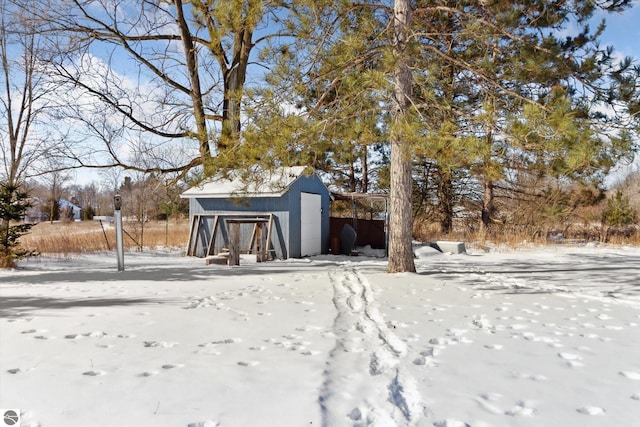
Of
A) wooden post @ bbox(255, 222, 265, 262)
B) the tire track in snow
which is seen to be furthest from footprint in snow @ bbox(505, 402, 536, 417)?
wooden post @ bbox(255, 222, 265, 262)

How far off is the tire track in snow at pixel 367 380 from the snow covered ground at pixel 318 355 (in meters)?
0.01

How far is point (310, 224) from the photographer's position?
1211 cm

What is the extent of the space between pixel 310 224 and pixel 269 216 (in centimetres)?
157

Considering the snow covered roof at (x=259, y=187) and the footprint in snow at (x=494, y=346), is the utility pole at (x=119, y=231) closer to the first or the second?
the snow covered roof at (x=259, y=187)

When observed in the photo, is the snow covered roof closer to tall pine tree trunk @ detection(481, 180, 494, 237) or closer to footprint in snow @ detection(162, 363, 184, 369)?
footprint in snow @ detection(162, 363, 184, 369)

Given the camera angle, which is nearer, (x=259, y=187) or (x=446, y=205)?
(x=259, y=187)

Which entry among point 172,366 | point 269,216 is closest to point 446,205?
point 269,216

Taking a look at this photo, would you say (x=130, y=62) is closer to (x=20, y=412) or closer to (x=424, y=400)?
(x=20, y=412)

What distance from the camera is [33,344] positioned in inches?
122

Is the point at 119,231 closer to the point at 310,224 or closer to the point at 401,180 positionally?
the point at 401,180

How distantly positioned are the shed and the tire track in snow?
22.5ft

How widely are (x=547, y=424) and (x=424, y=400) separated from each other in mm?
600

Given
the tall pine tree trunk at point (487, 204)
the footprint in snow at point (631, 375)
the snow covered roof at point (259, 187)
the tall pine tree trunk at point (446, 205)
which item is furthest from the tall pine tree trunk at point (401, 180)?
the tall pine tree trunk at point (446, 205)

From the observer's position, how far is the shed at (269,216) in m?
10.9
